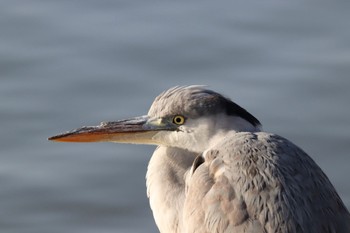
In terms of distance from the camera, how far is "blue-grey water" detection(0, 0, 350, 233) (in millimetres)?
8758

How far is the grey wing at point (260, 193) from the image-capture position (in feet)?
21.8

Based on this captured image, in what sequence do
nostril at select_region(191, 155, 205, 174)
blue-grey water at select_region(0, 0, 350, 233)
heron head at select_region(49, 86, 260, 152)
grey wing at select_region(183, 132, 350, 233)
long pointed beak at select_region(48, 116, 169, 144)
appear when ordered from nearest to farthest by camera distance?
grey wing at select_region(183, 132, 350, 233) → nostril at select_region(191, 155, 205, 174) → heron head at select_region(49, 86, 260, 152) → long pointed beak at select_region(48, 116, 169, 144) → blue-grey water at select_region(0, 0, 350, 233)

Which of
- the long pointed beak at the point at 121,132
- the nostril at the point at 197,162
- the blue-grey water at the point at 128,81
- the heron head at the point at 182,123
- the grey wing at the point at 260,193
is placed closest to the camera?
the grey wing at the point at 260,193

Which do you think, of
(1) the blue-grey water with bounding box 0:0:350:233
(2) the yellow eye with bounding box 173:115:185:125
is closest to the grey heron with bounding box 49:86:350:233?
(2) the yellow eye with bounding box 173:115:185:125

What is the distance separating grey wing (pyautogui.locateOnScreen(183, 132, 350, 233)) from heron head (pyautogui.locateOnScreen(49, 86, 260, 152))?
0.40 m

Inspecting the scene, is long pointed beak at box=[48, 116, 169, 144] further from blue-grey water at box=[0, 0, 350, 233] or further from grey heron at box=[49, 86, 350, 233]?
blue-grey water at box=[0, 0, 350, 233]

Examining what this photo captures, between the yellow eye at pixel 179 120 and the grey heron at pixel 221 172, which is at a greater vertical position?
the yellow eye at pixel 179 120

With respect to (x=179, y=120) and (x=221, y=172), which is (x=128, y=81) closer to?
(x=179, y=120)

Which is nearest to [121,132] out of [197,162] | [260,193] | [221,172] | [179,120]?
[179,120]

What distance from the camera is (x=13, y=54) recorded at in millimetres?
9680

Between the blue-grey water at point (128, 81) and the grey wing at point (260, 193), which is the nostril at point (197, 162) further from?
the blue-grey water at point (128, 81)

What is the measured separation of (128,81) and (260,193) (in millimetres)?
2803

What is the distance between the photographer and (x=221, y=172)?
694 centimetres

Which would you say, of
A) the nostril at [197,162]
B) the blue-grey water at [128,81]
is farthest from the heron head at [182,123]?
the blue-grey water at [128,81]
